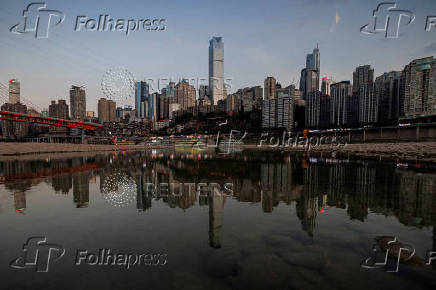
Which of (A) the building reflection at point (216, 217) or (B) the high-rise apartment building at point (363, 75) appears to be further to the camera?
(B) the high-rise apartment building at point (363, 75)

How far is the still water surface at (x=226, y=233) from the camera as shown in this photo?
209 inches

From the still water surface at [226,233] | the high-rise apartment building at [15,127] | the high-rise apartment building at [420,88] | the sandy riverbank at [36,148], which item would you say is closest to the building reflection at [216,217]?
the still water surface at [226,233]

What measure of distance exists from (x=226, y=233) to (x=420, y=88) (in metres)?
155

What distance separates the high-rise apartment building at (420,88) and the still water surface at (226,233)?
446ft

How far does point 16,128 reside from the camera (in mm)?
174875

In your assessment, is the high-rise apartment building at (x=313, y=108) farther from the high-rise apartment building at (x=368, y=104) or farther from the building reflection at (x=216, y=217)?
the building reflection at (x=216, y=217)

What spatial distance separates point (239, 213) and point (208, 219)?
158cm

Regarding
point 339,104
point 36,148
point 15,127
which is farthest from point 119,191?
point 15,127

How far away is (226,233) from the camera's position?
27.1ft

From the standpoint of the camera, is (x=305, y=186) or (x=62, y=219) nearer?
(x=62, y=219)

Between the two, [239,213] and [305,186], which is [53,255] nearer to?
[239,213]

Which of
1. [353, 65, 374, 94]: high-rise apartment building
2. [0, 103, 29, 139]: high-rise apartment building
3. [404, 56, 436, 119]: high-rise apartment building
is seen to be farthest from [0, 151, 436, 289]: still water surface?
[353, 65, 374, 94]: high-rise apartment building

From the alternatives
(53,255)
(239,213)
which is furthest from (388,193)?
(53,255)

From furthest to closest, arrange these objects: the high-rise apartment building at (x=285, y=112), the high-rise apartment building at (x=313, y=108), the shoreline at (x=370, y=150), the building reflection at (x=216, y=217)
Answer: the high-rise apartment building at (x=285, y=112) → the high-rise apartment building at (x=313, y=108) → the shoreline at (x=370, y=150) → the building reflection at (x=216, y=217)
